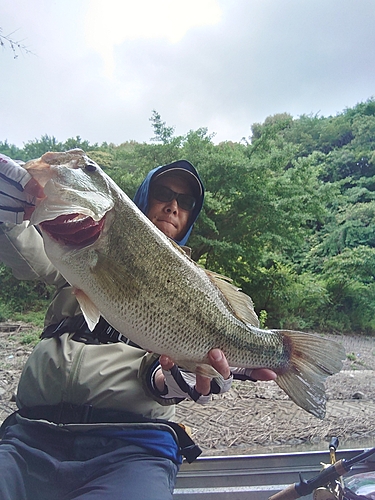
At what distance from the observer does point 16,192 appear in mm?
1235

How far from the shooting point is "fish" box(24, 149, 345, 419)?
47.7 inches

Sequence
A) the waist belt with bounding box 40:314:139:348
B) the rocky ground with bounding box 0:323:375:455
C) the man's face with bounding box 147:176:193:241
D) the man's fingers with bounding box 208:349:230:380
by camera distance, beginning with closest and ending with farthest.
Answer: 1. the man's fingers with bounding box 208:349:230:380
2. the waist belt with bounding box 40:314:139:348
3. the man's face with bounding box 147:176:193:241
4. the rocky ground with bounding box 0:323:375:455

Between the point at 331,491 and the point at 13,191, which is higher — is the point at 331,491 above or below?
below

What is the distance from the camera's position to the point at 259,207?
290 inches

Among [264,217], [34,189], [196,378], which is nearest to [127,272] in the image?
[34,189]

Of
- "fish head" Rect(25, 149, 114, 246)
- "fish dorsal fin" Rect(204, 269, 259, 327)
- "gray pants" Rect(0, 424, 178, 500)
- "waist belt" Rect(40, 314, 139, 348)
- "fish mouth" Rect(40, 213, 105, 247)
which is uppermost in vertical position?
"fish head" Rect(25, 149, 114, 246)

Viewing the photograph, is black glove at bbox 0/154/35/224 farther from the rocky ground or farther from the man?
the rocky ground

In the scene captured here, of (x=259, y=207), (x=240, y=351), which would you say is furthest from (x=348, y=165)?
(x=240, y=351)

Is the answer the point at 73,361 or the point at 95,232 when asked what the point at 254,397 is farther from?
the point at 95,232

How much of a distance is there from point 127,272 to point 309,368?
0.91 m

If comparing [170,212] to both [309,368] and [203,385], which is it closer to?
[203,385]

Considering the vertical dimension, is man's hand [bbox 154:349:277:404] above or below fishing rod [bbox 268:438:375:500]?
above

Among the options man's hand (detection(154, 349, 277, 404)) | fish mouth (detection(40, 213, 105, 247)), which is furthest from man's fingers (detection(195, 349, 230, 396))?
fish mouth (detection(40, 213, 105, 247))

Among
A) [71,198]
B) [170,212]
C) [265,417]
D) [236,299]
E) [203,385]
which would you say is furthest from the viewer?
[265,417]
